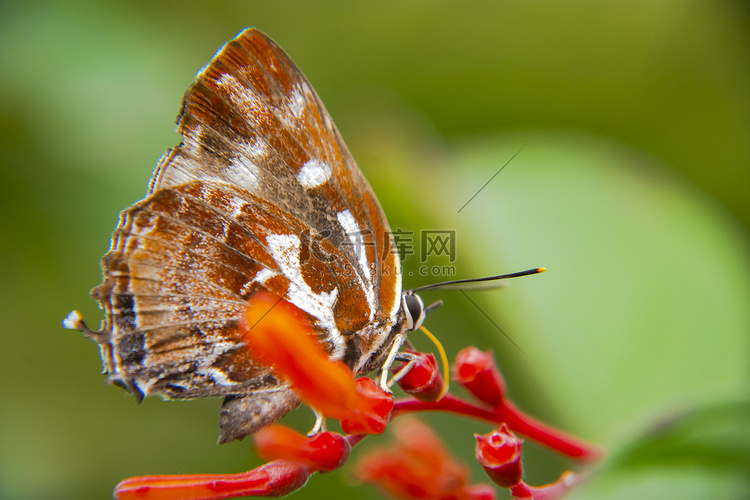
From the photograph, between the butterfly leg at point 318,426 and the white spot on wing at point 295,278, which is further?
the white spot on wing at point 295,278

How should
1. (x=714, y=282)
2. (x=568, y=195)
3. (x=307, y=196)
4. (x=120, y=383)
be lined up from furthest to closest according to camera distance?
(x=568, y=195) < (x=714, y=282) < (x=307, y=196) < (x=120, y=383)

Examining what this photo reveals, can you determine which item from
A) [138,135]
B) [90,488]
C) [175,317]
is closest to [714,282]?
[175,317]

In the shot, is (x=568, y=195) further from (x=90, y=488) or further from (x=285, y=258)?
→ (x=90, y=488)

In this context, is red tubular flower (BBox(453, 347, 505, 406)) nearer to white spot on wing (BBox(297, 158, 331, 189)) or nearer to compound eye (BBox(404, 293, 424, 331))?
compound eye (BBox(404, 293, 424, 331))

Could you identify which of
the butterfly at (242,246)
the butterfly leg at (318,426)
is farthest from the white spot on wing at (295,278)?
the butterfly leg at (318,426)

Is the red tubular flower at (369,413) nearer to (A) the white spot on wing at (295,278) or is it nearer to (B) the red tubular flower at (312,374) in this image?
(B) the red tubular flower at (312,374)

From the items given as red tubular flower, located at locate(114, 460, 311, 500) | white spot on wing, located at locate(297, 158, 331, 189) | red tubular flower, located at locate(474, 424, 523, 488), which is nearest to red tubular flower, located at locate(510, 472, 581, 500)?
red tubular flower, located at locate(474, 424, 523, 488)
